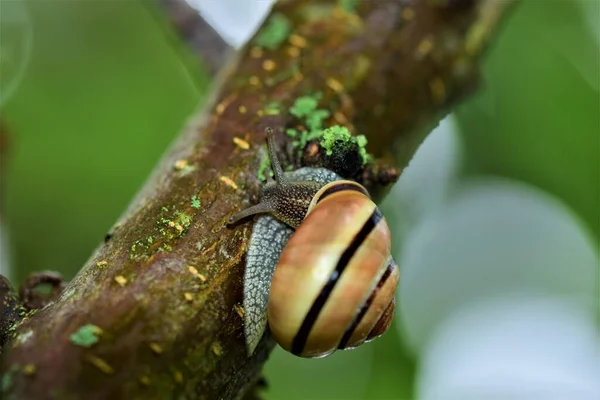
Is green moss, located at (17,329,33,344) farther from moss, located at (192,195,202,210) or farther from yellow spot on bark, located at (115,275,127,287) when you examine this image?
moss, located at (192,195,202,210)

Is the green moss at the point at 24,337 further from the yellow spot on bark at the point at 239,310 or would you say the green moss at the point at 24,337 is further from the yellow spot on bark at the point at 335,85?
the yellow spot on bark at the point at 335,85

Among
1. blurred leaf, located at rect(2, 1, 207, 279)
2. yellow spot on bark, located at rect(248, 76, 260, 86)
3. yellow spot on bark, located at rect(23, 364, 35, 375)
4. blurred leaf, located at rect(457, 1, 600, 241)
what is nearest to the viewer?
yellow spot on bark, located at rect(23, 364, 35, 375)

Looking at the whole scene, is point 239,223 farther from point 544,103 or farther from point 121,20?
point 121,20


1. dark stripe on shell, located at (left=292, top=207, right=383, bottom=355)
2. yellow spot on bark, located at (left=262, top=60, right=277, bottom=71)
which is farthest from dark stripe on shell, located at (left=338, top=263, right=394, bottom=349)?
yellow spot on bark, located at (left=262, top=60, right=277, bottom=71)

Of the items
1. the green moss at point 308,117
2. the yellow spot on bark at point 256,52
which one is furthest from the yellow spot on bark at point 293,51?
the green moss at point 308,117

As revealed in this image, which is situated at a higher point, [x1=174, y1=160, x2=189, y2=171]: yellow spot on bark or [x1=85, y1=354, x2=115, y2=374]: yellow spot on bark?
[x1=174, y1=160, x2=189, y2=171]: yellow spot on bark

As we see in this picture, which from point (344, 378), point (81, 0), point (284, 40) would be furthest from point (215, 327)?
point (81, 0)
